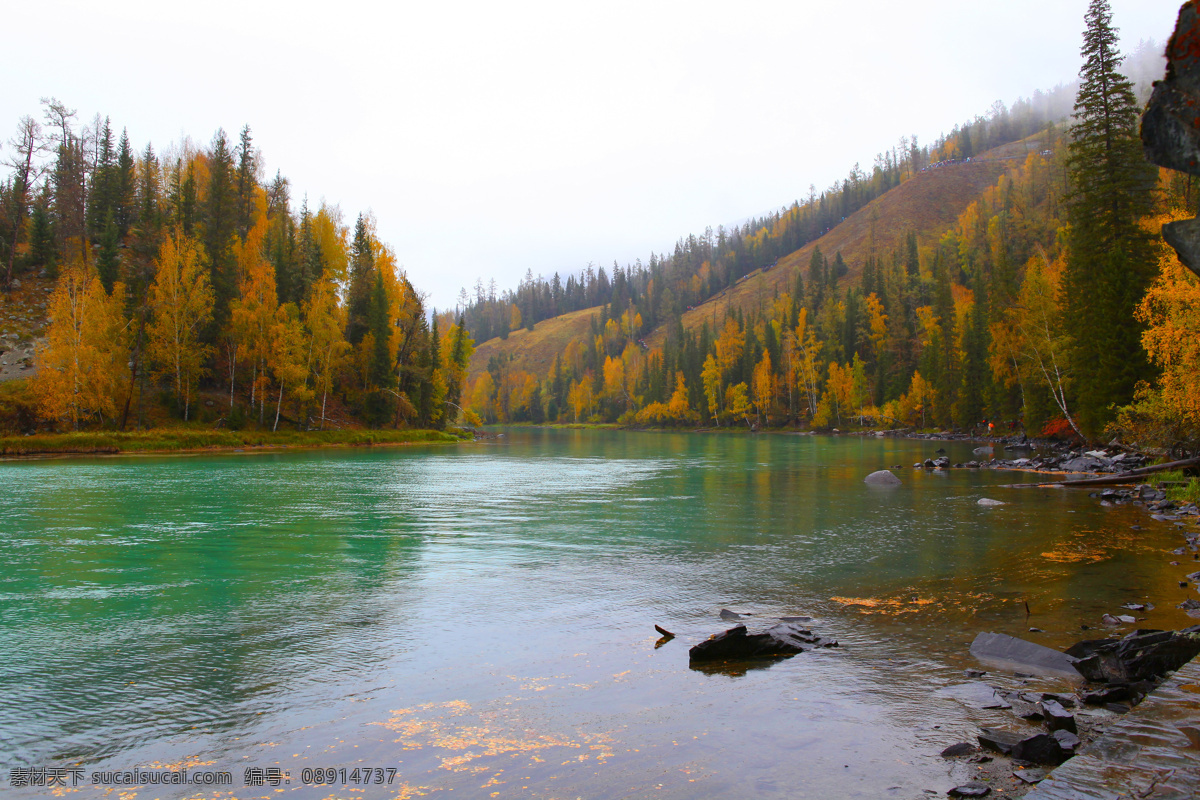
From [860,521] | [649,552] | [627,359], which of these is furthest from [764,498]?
[627,359]

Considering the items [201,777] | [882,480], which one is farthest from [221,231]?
[201,777]

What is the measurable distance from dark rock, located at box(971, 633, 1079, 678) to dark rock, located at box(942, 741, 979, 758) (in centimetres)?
300

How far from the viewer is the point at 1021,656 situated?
30.1 ft

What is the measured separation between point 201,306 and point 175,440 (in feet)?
48.1

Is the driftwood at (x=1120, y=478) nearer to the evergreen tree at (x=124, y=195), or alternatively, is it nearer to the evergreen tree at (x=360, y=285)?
the evergreen tree at (x=360, y=285)

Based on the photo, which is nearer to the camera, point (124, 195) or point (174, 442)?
point (174, 442)

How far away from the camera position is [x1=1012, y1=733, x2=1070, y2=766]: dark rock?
6.20 meters

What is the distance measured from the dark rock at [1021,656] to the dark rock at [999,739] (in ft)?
8.26

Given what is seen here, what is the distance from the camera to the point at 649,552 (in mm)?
18188

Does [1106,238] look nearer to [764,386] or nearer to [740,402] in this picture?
[764,386]

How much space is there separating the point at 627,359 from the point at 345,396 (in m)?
119

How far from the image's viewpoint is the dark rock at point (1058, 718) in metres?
6.74

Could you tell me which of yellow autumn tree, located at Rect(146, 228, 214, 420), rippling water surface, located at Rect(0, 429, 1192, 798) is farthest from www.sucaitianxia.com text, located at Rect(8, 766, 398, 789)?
yellow autumn tree, located at Rect(146, 228, 214, 420)

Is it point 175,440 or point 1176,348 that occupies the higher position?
point 1176,348
